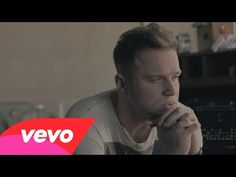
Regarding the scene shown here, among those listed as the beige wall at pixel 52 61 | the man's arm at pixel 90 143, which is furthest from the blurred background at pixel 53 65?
the man's arm at pixel 90 143

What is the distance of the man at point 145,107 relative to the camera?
1.40 meters

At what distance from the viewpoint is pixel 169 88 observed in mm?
1414

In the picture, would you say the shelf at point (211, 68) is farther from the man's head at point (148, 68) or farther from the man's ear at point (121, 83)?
the man's ear at point (121, 83)

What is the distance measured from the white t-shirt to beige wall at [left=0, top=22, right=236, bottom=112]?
6cm

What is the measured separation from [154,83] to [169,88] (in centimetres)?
6

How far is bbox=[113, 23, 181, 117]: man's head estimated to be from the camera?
140cm

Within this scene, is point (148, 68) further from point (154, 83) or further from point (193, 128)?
point (193, 128)

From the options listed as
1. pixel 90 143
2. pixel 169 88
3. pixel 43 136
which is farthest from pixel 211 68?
pixel 43 136

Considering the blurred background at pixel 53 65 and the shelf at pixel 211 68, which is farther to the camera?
the shelf at pixel 211 68

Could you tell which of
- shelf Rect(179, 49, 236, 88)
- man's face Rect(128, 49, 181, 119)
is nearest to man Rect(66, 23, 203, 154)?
man's face Rect(128, 49, 181, 119)

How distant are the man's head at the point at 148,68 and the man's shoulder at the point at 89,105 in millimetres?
67

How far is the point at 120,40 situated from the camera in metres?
1.43
